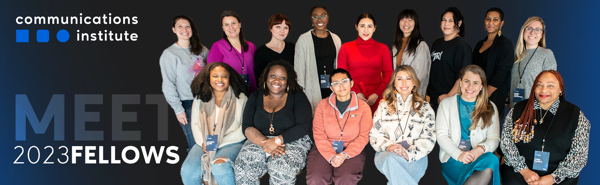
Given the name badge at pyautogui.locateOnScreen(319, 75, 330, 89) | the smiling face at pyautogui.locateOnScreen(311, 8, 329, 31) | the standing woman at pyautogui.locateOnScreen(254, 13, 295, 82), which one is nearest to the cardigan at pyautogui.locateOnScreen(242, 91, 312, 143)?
the name badge at pyautogui.locateOnScreen(319, 75, 330, 89)

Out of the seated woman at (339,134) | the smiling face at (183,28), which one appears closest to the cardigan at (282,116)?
the seated woman at (339,134)

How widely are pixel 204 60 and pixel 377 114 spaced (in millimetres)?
2090

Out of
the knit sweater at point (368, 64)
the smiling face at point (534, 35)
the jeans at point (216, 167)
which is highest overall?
the smiling face at point (534, 35)

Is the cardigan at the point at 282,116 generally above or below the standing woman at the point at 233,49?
below

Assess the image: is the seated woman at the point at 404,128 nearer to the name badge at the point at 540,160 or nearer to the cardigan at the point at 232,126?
the name badge at the point at 540,160

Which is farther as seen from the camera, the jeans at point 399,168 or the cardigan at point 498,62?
the cardigan at point 498,62

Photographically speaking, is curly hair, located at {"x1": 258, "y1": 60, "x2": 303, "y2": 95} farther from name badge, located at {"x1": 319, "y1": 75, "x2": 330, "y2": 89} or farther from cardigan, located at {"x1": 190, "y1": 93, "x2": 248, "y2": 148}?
name badge, located at {"x1": 319, "y1": 75, "x2": 330, "y2": 89}

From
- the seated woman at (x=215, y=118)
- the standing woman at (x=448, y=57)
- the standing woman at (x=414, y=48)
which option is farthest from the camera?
the standing woman at (x=414, y=48)

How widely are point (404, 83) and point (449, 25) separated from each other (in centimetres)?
99

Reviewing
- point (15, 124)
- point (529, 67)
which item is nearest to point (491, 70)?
point (529, 67)

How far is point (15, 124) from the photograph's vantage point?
494 centimetres

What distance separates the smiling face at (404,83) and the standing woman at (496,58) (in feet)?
3.62

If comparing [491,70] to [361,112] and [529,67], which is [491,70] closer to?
[529,67]

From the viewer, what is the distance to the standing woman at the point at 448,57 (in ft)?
11.9
